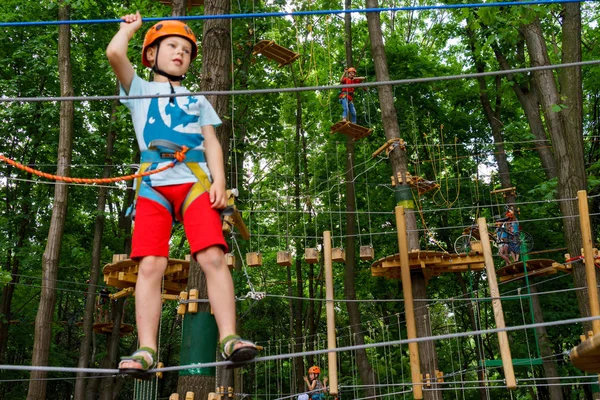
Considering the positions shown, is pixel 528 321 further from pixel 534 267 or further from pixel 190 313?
pixel 190 313

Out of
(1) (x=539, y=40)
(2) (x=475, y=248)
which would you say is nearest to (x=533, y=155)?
(1) (x=539, y=40)

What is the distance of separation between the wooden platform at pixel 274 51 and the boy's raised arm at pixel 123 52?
7.78m

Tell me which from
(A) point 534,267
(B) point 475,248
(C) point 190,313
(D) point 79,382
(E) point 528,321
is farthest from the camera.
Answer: (E) point 528,321

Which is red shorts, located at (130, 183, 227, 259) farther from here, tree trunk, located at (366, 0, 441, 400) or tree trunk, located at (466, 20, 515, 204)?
tree trunk, located at (466, 20, 515, 204)

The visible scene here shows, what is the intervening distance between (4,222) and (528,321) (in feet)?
40.8

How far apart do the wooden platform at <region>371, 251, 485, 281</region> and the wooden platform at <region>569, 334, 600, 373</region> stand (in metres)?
4.70

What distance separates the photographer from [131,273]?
30.5 feet

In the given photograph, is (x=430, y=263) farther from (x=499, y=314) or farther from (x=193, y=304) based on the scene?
(x=193, y=304)

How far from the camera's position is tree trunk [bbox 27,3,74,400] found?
9977 millimetres

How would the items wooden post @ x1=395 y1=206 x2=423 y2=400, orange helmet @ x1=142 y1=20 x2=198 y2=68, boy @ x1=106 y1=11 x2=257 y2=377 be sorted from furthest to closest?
wooden post @ x1=395 y1=206 x2=423 y2=400, orange helmet @ x1=142 y1=20 x2=198 y2=68, boy @ x1=106 y1=11 x2=257 y2=377

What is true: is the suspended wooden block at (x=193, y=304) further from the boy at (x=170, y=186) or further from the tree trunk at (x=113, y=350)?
the tree trunk at (x=113, y=350)

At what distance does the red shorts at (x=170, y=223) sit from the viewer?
3.01m

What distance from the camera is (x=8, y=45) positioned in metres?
14.4

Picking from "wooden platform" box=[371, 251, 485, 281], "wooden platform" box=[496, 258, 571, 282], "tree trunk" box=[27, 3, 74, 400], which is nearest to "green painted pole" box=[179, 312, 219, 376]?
"wooden platform" box=[371, 251, 485, 281]
